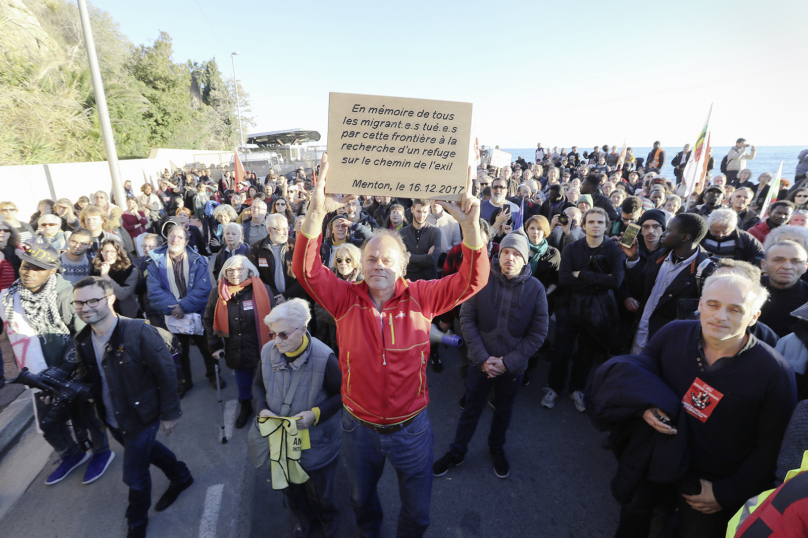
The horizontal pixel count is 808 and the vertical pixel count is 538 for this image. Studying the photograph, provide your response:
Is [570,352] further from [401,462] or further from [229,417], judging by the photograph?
[229,417]

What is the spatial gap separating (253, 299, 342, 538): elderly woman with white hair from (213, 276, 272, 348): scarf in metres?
1.16

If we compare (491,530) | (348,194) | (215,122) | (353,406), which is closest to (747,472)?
(491,530)

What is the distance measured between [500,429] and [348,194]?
2630mm

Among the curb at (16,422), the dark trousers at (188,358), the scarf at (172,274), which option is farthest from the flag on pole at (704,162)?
the curb at (16,422)

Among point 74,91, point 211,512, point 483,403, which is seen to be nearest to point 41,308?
point 211,512

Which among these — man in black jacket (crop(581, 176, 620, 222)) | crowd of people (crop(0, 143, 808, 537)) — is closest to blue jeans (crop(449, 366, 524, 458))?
crowd of people (crop(0, 143, 808, 537))

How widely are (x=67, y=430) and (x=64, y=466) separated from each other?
17.7 inches

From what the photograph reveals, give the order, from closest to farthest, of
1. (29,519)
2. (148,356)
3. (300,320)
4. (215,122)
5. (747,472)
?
(747,472) < (300,320) < (148,356) < (29,519) < (215,122)

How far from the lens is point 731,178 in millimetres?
11008

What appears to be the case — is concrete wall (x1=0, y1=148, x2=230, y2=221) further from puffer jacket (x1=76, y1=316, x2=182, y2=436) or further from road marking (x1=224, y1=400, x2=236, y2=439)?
puffer jacket (x1=76, y1=316, x2=182, y2=436)

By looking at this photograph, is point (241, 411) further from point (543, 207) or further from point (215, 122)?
point (215, 122)

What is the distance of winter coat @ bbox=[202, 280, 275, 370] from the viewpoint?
3797mm

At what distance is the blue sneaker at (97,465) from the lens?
3.40 metres

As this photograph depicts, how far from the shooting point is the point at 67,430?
11.0 ft
